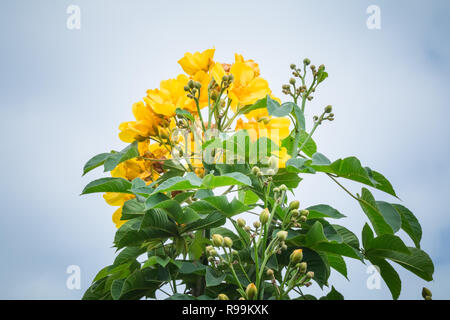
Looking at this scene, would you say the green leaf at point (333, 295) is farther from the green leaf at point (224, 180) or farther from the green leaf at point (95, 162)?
the green leaf at point (95, 162)

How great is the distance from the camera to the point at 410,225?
1.27 meters

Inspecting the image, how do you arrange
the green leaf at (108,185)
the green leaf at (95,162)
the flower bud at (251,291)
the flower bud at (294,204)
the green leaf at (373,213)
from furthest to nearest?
the green leaf at (95,162) < the green leaf at (373,213) < the green leaf at (108,185) < the flower bud at (294,204) < the flower bud at (251,291)

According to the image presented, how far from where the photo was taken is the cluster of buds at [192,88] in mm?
1216

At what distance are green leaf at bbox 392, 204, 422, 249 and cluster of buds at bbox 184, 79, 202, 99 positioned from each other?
63 cm

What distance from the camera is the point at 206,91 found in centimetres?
→ 130

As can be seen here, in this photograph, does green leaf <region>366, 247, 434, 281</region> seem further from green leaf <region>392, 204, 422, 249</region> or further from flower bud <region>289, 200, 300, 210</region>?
flower bud <region>289, 200, 300, 210</region>

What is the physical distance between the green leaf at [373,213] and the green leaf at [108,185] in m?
0.62

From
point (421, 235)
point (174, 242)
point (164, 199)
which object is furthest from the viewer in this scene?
point (421, 235)

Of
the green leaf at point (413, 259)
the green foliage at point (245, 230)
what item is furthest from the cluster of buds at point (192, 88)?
the green leaf at point (413, 259)

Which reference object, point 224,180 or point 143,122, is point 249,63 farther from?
point 224,180
